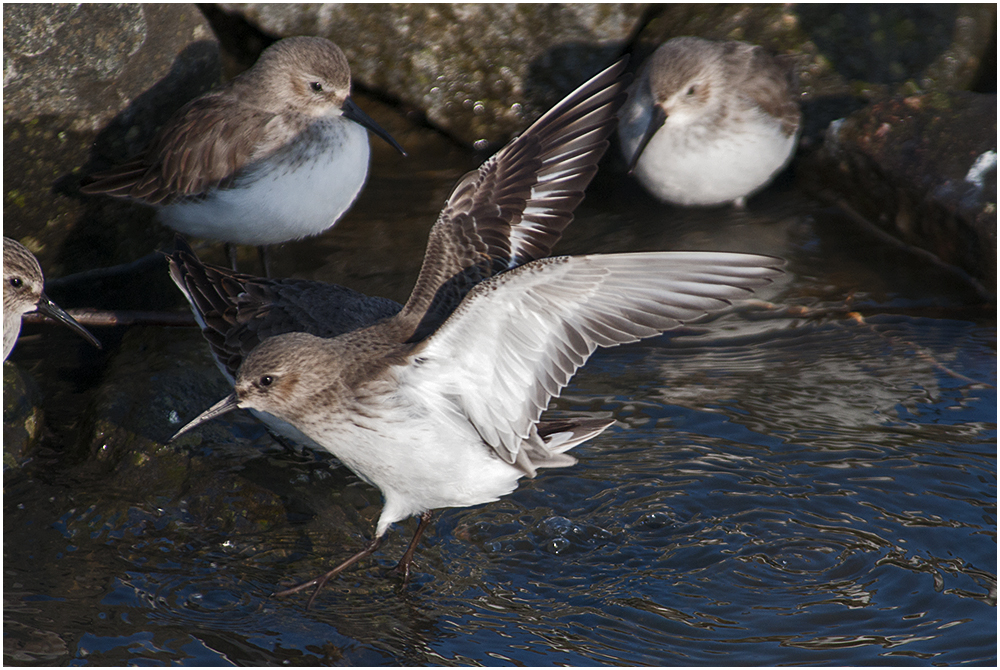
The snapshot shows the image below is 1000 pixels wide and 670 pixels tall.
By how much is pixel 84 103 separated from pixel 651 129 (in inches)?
140

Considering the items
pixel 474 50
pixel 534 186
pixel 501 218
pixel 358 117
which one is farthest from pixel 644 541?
pixel 474 50

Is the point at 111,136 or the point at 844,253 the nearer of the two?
the point at 111,136

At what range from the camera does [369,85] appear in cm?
736

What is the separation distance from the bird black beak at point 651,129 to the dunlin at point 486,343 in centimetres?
221

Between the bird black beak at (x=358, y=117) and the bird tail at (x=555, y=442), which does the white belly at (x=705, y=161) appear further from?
the bird tail at (x=555, y=442)

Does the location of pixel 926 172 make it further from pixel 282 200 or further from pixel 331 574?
pixel 331 574

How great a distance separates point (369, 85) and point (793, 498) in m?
4.53

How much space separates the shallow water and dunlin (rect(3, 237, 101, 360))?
17.9 inches

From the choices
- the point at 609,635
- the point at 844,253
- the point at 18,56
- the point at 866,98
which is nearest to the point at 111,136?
the point at 18,56

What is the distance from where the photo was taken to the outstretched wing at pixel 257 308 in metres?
4.64

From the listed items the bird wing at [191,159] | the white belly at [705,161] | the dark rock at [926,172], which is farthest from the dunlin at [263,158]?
the dark rock at [926,172]

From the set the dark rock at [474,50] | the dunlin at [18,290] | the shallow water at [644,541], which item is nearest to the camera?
the shallow water at [644,541]

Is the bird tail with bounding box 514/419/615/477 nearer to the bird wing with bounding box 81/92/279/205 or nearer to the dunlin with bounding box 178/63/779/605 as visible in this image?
the dunlin with bounding box 178/63/779/605

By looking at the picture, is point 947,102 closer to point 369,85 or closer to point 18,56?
point 369,85
